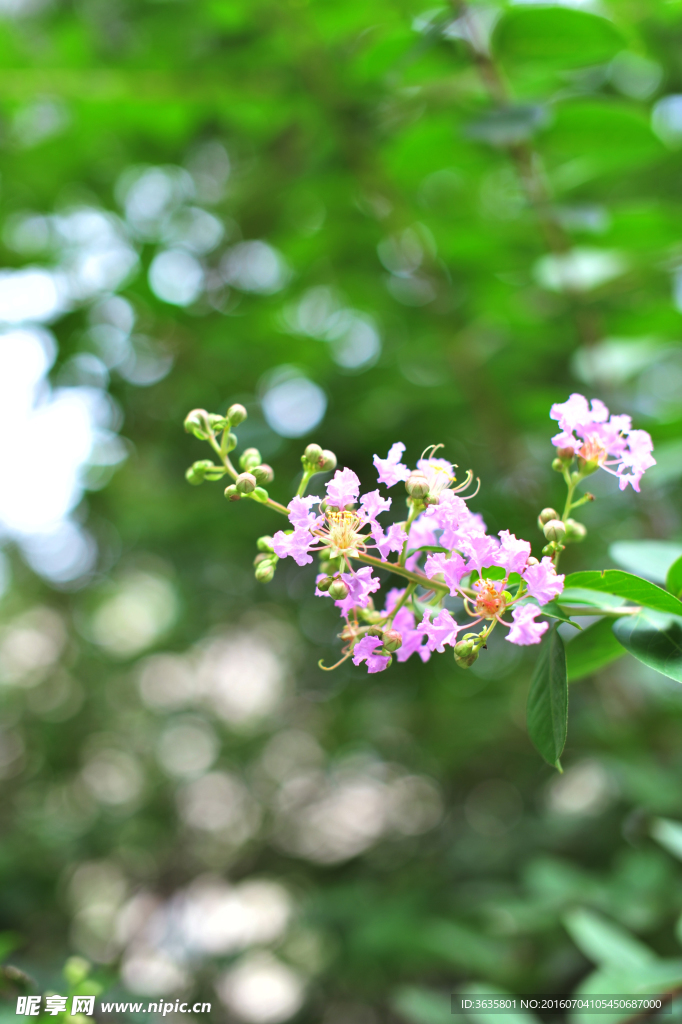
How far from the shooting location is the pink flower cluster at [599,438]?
1113 mm

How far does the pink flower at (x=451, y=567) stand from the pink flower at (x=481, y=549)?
0.9 inches

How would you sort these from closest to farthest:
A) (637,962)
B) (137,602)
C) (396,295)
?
1. (637,962)
2. (396,295)
3. (137,602)

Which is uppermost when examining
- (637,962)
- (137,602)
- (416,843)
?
(637,962)

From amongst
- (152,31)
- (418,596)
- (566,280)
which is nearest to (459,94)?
(566,280)

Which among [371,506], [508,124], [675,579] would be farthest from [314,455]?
[508,124]

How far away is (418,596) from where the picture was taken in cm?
116

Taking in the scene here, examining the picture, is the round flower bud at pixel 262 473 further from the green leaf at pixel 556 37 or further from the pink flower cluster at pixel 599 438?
the green leaf at pixel 556 37

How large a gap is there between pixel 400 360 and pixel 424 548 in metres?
1.75

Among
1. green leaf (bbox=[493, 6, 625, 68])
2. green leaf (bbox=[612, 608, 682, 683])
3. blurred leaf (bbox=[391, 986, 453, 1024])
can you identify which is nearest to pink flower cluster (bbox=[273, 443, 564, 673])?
green leaf (bbox=[612, 608, 682, 683])

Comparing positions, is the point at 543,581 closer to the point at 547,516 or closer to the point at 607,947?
the point at 547,516

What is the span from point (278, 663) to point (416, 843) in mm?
1492

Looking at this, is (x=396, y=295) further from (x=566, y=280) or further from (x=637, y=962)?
(x=637, y=962)

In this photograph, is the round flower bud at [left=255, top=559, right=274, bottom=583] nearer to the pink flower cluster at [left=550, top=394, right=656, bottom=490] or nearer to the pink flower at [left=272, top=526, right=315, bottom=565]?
the pink flower at [left=272, top=526, right=315, bottom=565]

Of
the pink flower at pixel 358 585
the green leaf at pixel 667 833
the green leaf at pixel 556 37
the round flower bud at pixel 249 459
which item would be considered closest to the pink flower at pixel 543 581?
the pink flower at pixel 358 585
